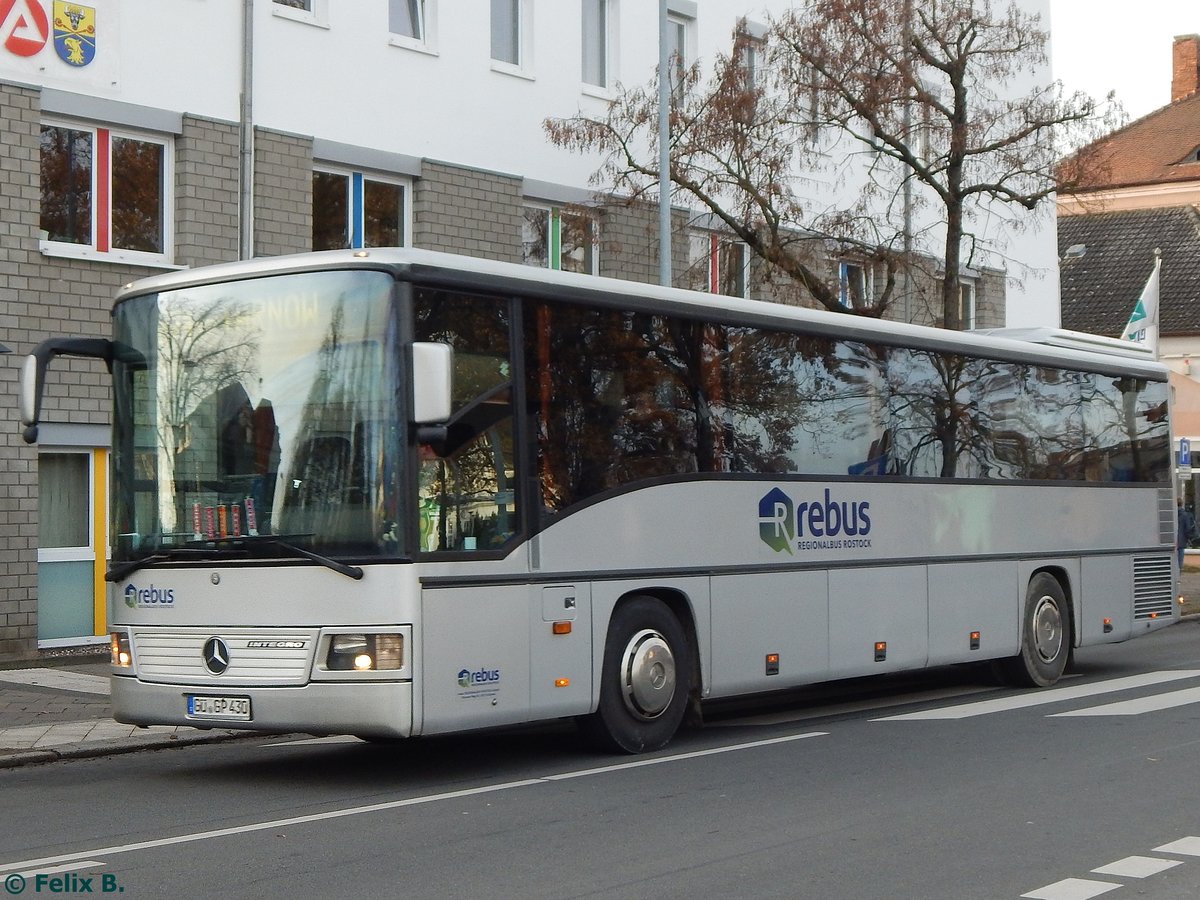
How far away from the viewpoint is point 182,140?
20.1 m

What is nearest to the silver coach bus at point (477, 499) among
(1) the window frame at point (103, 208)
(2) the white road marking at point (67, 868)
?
(2) the white road marking at point (67, 868)

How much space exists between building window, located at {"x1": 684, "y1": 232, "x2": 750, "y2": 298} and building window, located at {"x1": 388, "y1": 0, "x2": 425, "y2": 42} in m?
5.33

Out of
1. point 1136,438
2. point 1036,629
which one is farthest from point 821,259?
point 1036,629

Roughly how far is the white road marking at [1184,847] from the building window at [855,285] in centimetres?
1516

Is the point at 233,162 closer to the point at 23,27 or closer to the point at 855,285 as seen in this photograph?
the point at 23,27

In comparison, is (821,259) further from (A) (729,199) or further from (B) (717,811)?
(B) (717,811)

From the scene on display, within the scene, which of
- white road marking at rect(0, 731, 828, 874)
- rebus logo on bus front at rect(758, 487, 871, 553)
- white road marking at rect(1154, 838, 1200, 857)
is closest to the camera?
white road marking at rect(1154, 838, 1200, 857)

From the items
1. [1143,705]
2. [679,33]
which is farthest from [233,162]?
[1143,705]

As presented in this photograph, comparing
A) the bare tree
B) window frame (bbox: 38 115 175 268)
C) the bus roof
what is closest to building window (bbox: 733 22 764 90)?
the bare tree

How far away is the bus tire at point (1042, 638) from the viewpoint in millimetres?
15906

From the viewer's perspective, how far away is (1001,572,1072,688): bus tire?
626 inches

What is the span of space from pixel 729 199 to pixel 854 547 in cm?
1477

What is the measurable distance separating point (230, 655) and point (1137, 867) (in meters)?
5.13

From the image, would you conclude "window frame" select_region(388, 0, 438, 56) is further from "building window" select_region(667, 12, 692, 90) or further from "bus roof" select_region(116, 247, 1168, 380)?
"bus roof" select_region(116, 247, 1168, 380)
